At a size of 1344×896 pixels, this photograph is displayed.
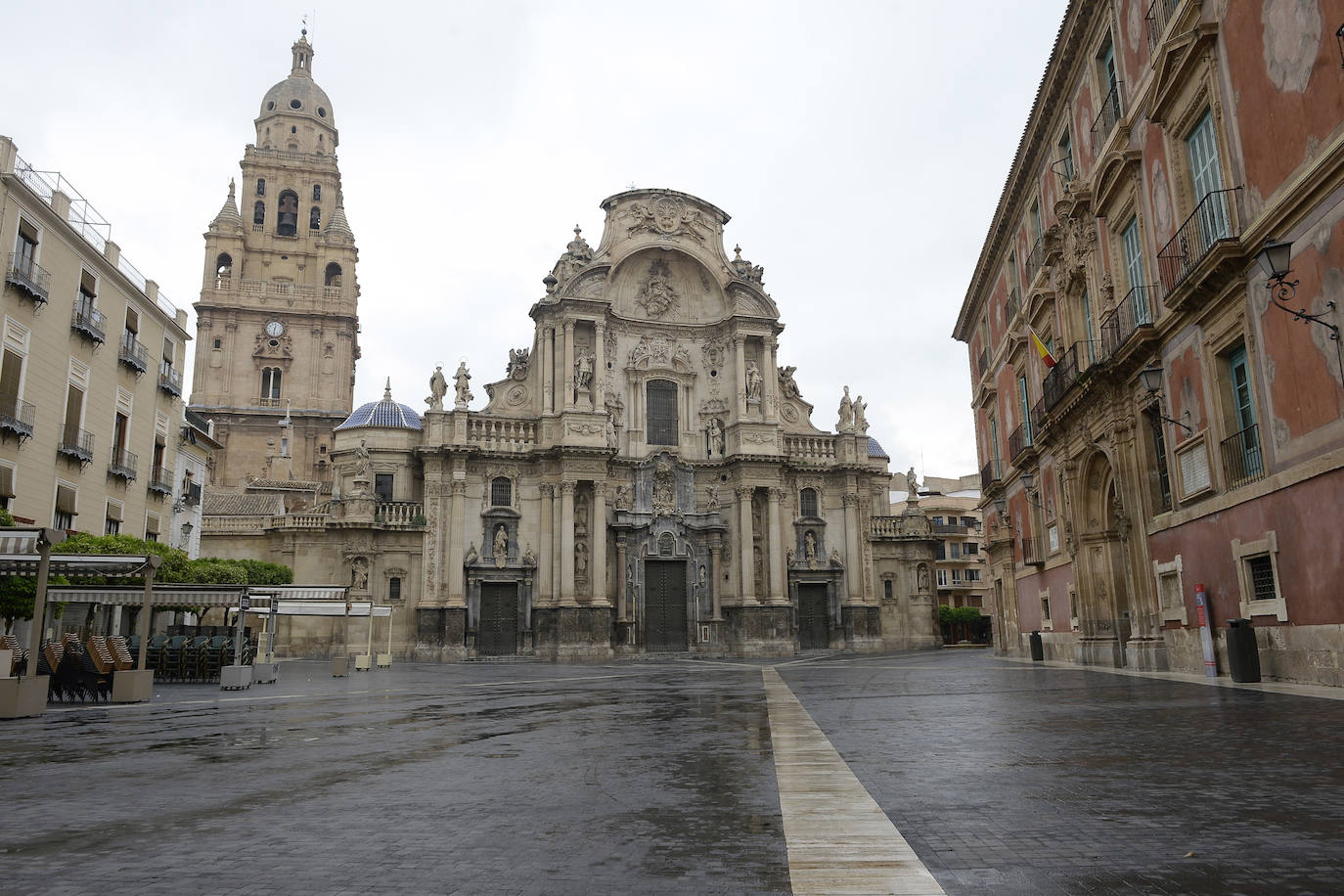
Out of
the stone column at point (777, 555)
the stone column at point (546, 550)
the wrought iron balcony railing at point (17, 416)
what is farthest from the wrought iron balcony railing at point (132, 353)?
the stone column at point (777, 555)

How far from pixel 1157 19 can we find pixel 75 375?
2915cm

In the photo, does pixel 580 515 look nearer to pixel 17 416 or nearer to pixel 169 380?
pixel 169 380

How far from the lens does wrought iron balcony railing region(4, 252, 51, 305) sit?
932 inches

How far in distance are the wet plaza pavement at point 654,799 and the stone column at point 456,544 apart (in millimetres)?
29222

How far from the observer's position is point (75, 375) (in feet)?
88.3

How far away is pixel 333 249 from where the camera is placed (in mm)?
69750

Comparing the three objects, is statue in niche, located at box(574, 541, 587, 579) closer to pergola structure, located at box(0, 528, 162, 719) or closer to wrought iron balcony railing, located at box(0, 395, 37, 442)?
wrought iron balcony railing, located at box(0, 395, 37, 442)

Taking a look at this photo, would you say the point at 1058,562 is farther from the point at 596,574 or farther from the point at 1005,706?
the point at 596,574

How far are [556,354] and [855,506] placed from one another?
1733cm

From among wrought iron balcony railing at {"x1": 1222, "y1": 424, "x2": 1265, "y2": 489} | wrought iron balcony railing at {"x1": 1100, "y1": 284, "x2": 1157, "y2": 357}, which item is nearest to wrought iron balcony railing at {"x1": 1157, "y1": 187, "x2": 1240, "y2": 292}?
wrought iron balcony railing at {"x1": 1100, "y1": 284, "x2": 1157, "y2": 357}

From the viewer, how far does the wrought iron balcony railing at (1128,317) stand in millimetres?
18953

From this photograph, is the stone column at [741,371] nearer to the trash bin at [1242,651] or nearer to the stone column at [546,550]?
the stone column at [546,550]

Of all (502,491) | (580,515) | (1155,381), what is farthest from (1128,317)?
(502,491)

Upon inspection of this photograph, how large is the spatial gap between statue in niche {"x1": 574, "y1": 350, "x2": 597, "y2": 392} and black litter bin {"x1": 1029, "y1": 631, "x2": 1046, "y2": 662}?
80.2ft
